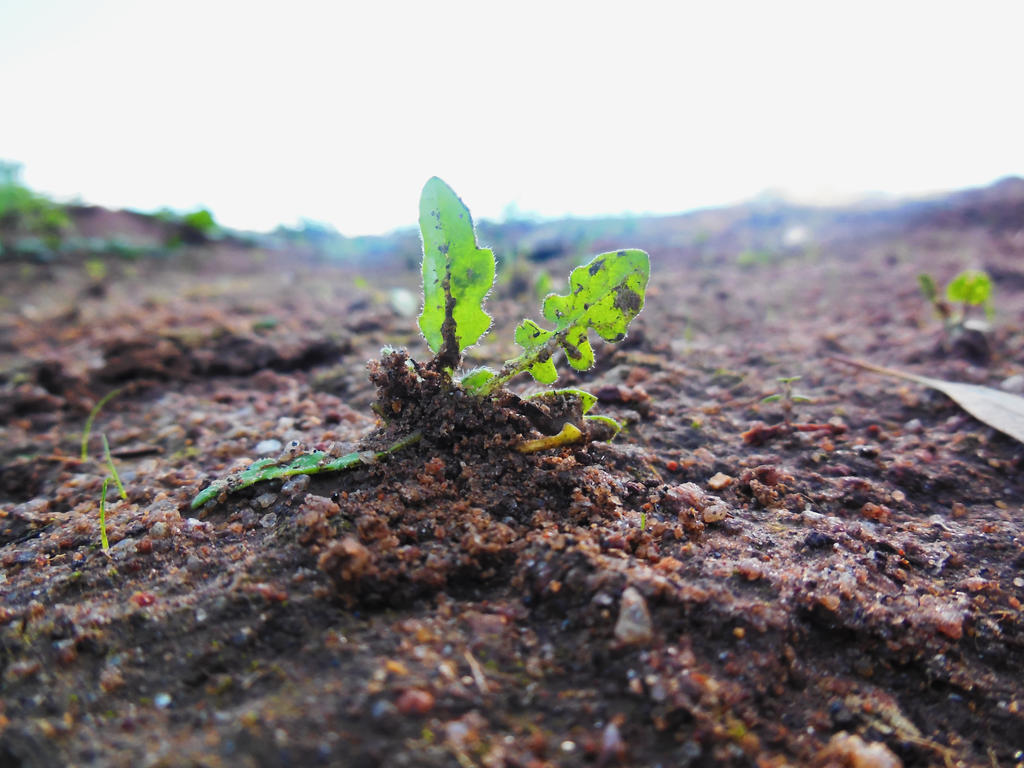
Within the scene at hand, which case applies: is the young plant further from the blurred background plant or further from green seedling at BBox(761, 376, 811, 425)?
the blurred background plant

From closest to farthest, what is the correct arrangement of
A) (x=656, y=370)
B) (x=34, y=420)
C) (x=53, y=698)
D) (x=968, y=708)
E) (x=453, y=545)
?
(x=53, y=698) < (x=968, y=708) < (x=453, y=545) < (x=656, y=370) < (x=34, y=420)

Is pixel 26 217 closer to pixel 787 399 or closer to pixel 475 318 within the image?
pixel 475 318

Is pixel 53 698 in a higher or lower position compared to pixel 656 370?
lower

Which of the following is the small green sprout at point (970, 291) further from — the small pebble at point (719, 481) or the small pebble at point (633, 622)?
the small pebble at point (633, 622)

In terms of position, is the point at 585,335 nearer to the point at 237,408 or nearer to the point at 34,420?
the point at 237,408

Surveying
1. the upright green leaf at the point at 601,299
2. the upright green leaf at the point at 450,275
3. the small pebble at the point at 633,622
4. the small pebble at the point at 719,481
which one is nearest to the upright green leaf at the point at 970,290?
the small pebble at the point at 719,481

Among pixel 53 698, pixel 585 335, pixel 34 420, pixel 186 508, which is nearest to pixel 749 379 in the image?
pixel 585 335
